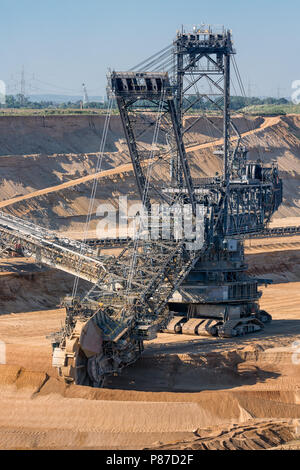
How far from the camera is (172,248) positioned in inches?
1801

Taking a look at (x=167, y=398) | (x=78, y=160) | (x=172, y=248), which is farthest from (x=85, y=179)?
(x=167, y=398)

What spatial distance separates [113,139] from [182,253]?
230 ft

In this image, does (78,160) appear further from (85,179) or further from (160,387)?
(160,387)

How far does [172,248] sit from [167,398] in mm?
9813

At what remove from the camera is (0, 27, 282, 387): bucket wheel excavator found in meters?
40.9

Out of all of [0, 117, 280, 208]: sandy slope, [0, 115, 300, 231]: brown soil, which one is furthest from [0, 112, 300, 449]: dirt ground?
[0, 117, 280, 208]: sandy slope

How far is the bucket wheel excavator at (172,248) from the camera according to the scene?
134ft

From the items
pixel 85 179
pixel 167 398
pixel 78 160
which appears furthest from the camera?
pixel 78 160

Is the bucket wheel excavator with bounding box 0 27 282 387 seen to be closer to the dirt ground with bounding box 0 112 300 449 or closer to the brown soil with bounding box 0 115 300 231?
the dirt ground with bounding box 0 112 300 449

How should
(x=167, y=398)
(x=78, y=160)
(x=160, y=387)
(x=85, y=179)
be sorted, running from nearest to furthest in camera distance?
(x=167, y=398) → (x=160, y=387) → (x=85, y=179) → (x=78, y=160)

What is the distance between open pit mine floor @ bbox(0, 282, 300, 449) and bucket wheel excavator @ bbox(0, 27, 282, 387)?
1411mm

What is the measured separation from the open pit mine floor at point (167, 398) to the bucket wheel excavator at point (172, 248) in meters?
1.41

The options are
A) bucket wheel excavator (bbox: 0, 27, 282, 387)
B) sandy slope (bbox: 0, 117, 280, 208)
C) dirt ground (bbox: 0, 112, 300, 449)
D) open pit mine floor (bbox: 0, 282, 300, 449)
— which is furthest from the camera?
sandy slope (bbox: 0, 117, 280, 208)
